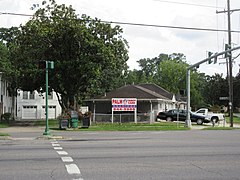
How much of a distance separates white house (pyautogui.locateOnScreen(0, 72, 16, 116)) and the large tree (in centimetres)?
1159

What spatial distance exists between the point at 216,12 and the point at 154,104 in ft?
47.2

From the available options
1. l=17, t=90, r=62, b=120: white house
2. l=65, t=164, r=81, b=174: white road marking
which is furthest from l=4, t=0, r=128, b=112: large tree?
l=65, t=164, r=81, b=174: white road marking

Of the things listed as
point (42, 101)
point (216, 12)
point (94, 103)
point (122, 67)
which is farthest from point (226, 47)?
point (42, 101)

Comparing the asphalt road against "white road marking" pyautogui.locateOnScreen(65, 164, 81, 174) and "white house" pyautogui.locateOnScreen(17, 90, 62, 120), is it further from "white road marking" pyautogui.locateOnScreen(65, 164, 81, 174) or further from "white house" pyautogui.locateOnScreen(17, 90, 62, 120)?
"white house" pyautogui.locateOnScreen(17, 90, 62, 120)

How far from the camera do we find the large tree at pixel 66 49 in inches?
1631

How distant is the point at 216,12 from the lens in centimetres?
4259

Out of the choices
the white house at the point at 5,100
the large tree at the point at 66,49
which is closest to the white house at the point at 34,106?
the white house at the point at 5,100

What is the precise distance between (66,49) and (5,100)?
21040mm

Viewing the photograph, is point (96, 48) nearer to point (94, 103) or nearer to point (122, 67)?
point (122, 67)

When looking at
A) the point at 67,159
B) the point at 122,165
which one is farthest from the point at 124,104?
the point at 122,165

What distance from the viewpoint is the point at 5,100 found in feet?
197

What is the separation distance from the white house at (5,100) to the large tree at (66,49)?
11.6 metres

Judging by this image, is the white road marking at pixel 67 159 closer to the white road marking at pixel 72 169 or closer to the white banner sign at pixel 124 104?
the white road marking at pixel 72 169

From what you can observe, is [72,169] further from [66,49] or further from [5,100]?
[5,100]
